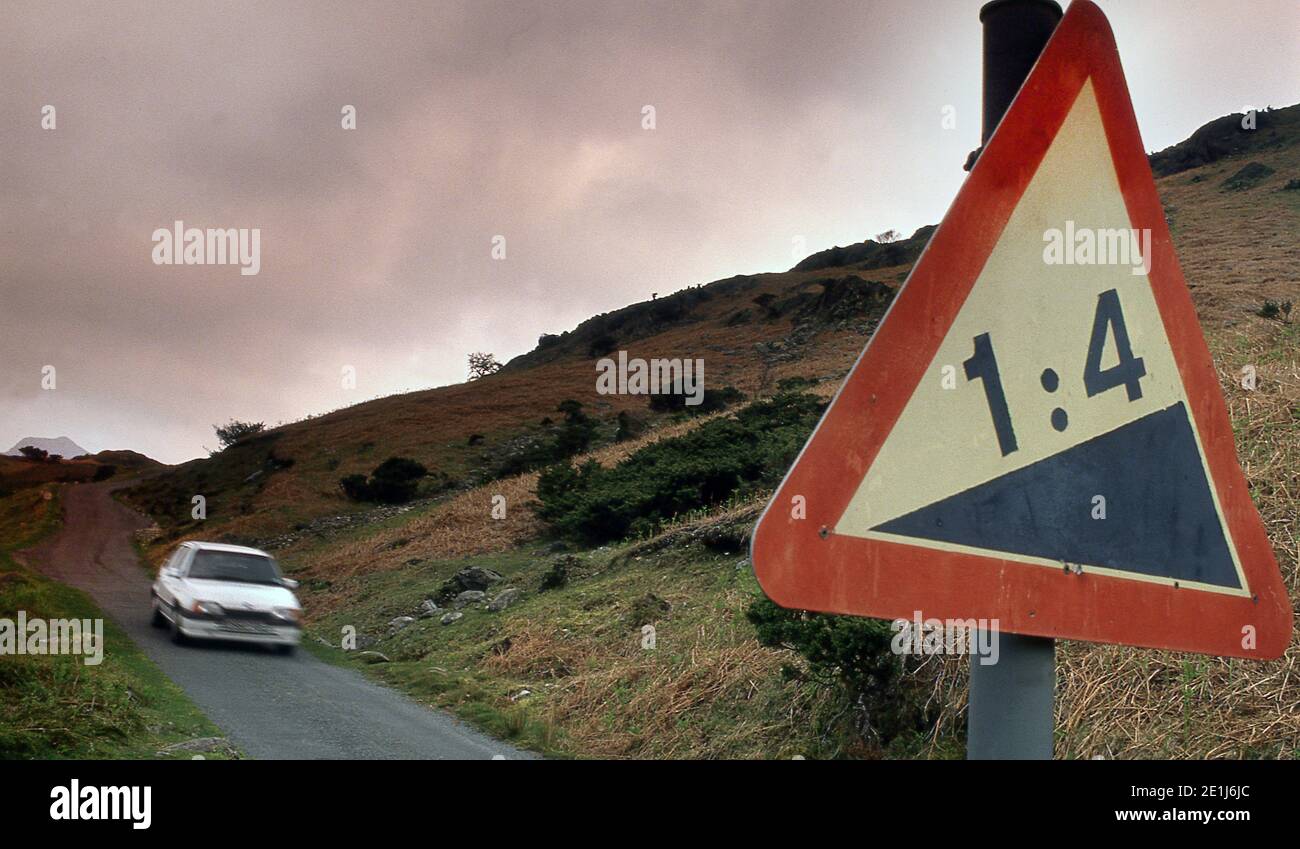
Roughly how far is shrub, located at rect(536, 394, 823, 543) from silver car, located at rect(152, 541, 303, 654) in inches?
238

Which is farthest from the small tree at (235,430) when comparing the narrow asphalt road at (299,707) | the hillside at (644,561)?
the narrow asphalt road at (299,707)

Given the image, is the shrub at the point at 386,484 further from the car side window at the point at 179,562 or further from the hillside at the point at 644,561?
the car side window at the point at 179,562

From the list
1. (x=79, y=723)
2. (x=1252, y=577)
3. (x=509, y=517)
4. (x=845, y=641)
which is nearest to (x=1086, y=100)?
(x=1252, y=577)

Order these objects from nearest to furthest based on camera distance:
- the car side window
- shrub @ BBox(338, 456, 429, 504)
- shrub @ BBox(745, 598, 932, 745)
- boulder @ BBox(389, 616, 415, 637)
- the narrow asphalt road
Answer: shrub @ BBox(745, 598, 932, 745) < the narrow asphalt road < the car side window < boulder @ BBox(389, 616, 415, 637) < shrub @ BBox(338, 456, 429, 504)

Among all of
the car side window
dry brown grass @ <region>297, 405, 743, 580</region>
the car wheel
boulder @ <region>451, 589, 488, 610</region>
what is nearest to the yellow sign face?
the car wheel

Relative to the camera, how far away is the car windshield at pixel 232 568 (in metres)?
12.6

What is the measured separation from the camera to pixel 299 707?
7.93 meters

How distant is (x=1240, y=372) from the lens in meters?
9.99

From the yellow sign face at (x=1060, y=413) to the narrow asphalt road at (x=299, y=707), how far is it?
207 inches

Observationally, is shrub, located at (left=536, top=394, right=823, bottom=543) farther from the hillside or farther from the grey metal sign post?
the grey metal sign post

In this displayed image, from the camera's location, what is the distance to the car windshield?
12.6 meters

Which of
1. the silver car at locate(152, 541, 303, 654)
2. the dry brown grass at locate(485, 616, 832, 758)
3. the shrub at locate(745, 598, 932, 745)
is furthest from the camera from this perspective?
the silver car at locate(152, 541, 303, 654)
